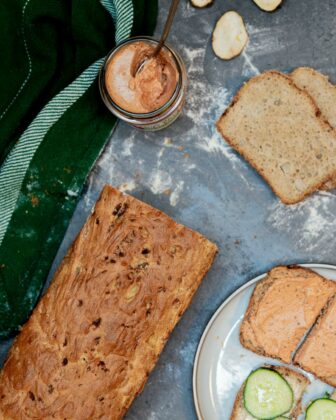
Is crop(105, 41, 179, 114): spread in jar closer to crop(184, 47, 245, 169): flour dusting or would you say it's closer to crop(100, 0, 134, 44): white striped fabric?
crop(100, 0, 134, 44): white striped fabric

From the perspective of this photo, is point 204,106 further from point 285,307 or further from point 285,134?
point 285,307

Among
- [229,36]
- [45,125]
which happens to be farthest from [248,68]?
[45,125]

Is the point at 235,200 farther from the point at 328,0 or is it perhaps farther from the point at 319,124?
the point at 328,0

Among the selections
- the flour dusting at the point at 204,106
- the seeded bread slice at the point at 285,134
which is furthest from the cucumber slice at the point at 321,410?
the flour dusting at the point at 204,106

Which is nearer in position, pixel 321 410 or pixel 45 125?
pixel 321 410

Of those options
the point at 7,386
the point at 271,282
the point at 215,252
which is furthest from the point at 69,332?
the point at 271,282

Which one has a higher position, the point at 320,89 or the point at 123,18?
the point at 123,18

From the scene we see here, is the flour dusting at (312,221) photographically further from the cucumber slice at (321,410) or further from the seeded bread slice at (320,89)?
the cucumber slice at (321,410)
